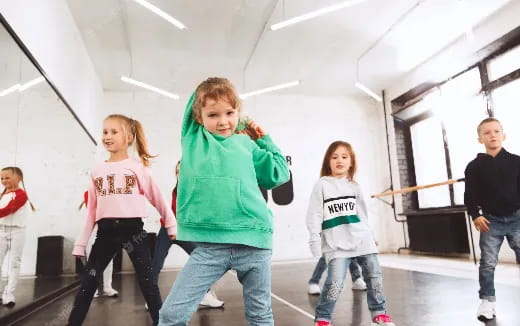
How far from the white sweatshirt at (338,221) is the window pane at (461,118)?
399 centimetres

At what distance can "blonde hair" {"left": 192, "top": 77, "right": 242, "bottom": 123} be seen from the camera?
1.13 m

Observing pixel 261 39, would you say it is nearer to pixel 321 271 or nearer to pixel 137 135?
pixel 321 271

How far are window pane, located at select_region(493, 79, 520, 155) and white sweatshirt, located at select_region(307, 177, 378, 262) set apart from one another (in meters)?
3.63

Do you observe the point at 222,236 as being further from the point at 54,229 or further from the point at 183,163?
the point at 54,229

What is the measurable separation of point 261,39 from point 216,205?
459 centimetres

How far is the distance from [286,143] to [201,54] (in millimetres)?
2365

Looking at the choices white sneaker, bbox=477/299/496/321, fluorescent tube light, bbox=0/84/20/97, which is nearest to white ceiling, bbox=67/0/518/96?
fluorescent tube light, bbox=0/84/20/97

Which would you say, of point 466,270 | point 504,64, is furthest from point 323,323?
point 504,64

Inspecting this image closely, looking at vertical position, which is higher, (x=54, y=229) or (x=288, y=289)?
(x=54, y=229)

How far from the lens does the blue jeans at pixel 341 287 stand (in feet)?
6.15

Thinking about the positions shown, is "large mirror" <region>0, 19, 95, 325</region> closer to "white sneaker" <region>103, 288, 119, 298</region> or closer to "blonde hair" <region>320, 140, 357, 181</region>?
"white sneaker" <region>103, 288, 119, 298</region>

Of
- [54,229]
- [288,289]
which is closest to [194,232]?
[288,289]

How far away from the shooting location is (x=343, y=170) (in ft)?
7.16

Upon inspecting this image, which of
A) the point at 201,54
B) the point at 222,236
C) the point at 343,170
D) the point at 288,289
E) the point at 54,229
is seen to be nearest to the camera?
the point at 222,236
